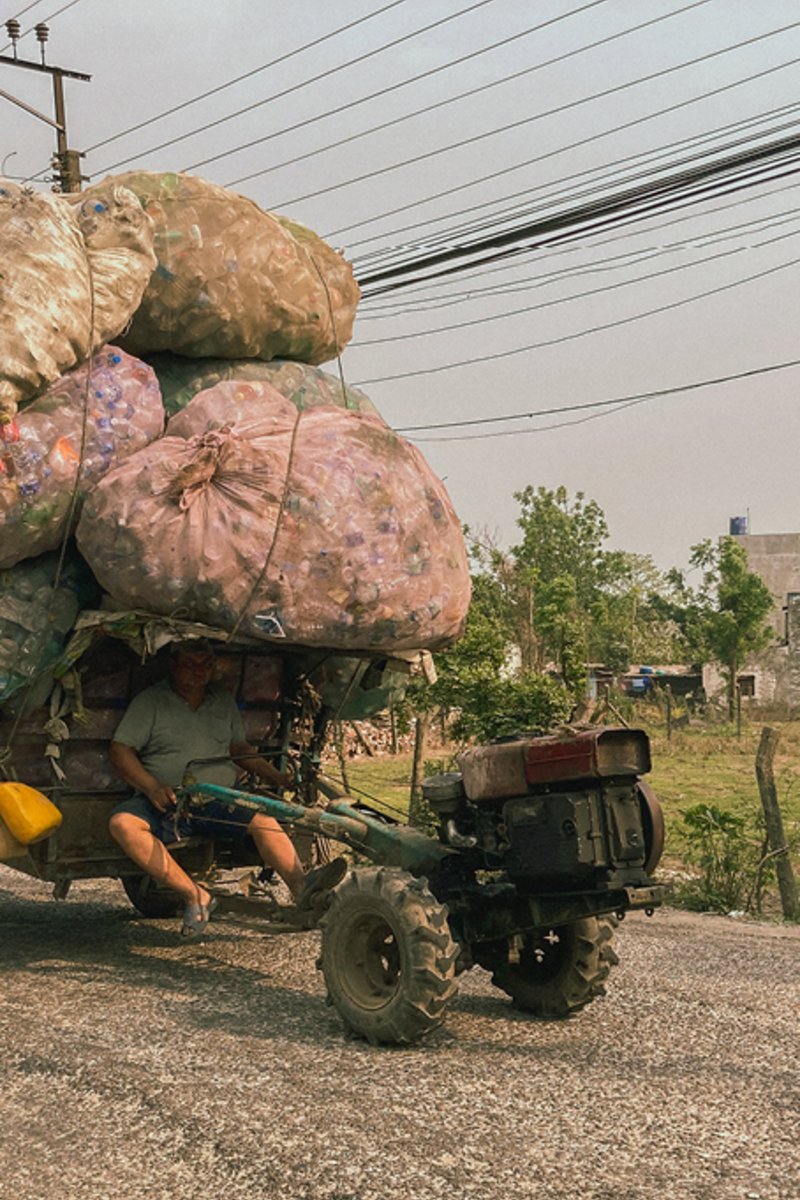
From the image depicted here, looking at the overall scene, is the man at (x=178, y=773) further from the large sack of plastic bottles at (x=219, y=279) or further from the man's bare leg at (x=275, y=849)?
the large sack of plastic bottles at (x=219, y=279)

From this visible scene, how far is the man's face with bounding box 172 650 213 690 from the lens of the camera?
25.6ft

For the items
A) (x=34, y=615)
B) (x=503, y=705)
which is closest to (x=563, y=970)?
(x=34, y=615)

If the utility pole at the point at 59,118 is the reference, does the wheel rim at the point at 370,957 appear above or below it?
below

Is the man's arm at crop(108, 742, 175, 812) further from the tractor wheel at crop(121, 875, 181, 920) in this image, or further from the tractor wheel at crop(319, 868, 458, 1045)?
the tractor wheel at crop(121, 875, 181, 920)

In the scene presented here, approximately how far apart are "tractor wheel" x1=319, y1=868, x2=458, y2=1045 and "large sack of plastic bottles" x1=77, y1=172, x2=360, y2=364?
3193 millimetres

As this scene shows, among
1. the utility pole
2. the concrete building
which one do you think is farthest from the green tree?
the utility pole

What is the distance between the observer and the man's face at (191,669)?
7797mm

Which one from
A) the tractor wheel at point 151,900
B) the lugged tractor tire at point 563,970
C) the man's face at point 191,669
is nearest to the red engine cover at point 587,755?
the lugged tractor tire at point 563,970

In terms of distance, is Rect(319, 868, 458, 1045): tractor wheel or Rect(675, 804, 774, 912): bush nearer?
Rect(319, 868, 458, 1045): tractor wheel

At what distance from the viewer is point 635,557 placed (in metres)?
85.9

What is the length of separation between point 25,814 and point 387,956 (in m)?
2.16

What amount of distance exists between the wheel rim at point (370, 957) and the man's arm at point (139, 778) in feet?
5.49

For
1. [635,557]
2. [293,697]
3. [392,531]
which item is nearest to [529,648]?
[293,697]

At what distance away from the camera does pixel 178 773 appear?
779cm
